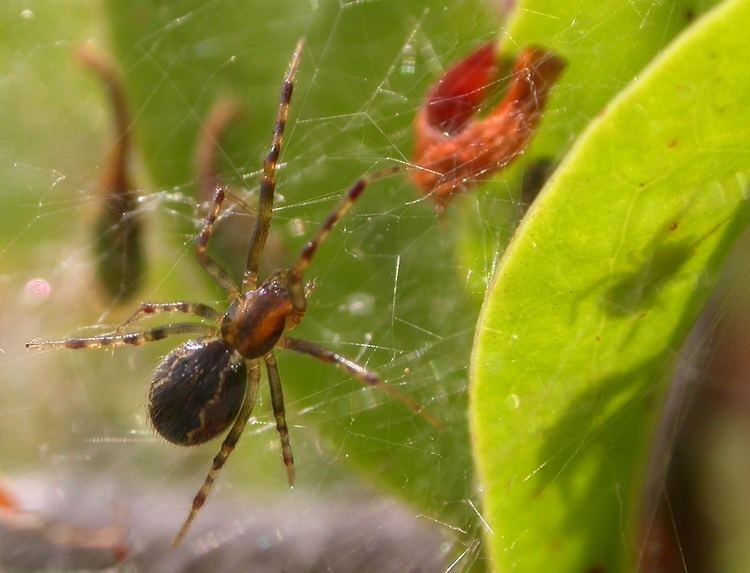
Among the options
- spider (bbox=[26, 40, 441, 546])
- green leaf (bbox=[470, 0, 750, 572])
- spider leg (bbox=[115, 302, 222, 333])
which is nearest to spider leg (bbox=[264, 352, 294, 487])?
spider (bbox=[26, 40, 441, 546])

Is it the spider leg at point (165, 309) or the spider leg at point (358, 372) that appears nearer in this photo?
the spider leg at point (358, 372)

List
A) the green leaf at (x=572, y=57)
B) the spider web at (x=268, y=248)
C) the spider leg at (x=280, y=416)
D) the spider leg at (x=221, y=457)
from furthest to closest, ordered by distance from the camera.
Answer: the spider leg at (x=221, y=457) → the spider leg at (x=280, y=416) → the spider web at (x=268, y=248) → the green leaf at (x=572, y=57)

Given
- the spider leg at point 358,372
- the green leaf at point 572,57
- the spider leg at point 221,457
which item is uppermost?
the green leaf at point 572,57

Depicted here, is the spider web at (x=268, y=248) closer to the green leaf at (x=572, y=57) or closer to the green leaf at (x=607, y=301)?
the green leaf at (x=572, y=57)

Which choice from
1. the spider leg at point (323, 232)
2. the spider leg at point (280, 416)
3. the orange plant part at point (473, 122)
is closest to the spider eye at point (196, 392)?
the spider leg at point (280, 416)

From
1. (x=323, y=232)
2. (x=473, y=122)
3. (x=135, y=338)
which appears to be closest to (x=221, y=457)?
(x=135, y=338)

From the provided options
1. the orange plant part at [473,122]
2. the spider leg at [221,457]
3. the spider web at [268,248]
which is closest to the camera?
the orange plant part at [473,122]

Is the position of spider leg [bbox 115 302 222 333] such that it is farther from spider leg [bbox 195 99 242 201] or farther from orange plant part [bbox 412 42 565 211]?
orange plant part [bbox 412 42 565 211]
